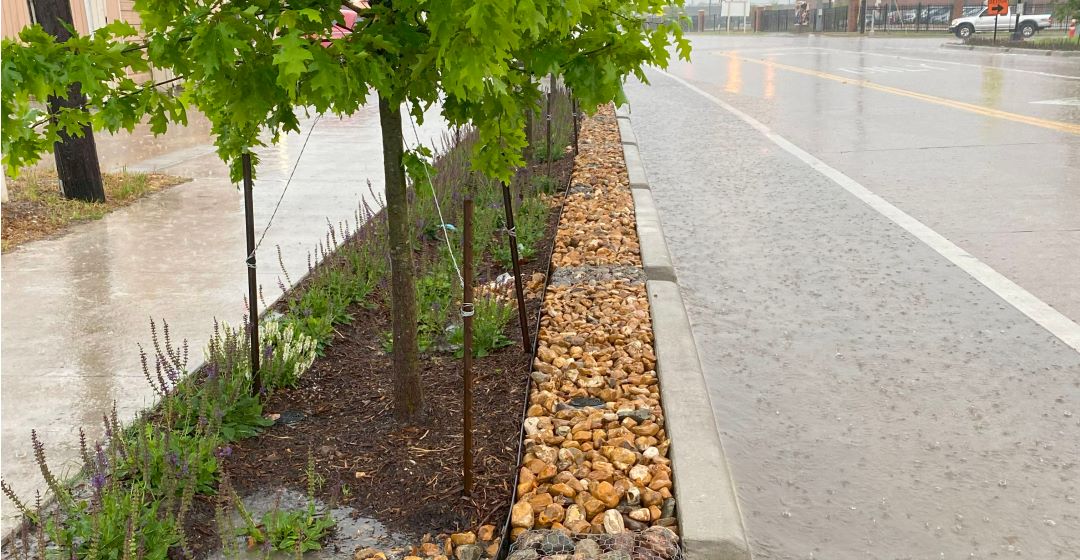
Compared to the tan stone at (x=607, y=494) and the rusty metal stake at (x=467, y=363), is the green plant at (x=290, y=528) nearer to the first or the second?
the rusty metal stake at (x=467, y=363)

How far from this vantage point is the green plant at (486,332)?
4562 millimetres

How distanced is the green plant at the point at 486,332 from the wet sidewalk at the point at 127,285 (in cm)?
128

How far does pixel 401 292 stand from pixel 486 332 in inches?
37.4

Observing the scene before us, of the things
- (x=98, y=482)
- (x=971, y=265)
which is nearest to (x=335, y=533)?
(x=98, y=482)

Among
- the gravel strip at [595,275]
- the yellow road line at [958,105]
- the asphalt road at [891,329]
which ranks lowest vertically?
the asphalt road at [891,329]

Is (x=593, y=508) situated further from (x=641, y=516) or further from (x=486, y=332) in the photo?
(x=486, y=332)

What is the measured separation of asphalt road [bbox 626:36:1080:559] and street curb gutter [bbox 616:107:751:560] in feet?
0.63

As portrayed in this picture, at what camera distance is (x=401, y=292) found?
148 inches

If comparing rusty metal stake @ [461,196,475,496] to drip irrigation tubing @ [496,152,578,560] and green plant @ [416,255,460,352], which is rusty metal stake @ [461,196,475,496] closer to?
drip irrigation tubing @ [496,152,578,560]

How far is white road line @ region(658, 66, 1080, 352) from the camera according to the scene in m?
5.07

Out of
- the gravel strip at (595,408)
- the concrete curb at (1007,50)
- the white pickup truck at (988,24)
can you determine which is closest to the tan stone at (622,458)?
the gravel strip at (595,408)

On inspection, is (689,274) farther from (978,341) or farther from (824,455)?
(824,455)

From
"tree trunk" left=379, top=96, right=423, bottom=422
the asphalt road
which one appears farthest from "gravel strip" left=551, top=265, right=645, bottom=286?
"tree trunk" left=379, top=96, right=423, bottom=422

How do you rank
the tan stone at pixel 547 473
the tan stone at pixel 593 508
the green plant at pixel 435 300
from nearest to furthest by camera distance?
1. the tan stone at pixel 593 508
2. the tan stone at pixel 547 473
3. the green plant at pixel 435 300
